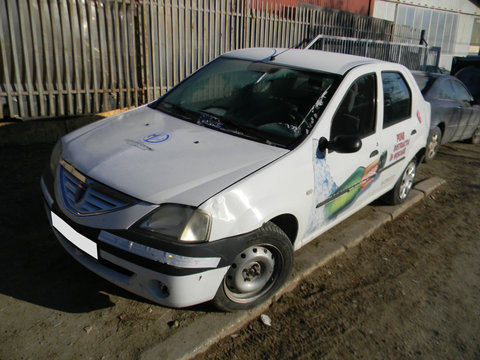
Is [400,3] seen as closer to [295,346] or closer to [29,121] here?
[29,121]

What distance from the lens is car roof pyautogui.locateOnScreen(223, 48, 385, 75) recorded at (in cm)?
354

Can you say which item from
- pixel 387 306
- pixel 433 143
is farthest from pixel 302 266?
pixel 433 143

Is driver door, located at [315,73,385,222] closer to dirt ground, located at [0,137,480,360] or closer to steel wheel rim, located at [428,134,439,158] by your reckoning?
dirt ground, located at [0,137,480,360]

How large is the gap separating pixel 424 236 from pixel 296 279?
188 cm

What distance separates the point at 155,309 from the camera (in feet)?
9.39

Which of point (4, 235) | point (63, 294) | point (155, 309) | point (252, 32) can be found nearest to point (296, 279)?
point (155, 309)

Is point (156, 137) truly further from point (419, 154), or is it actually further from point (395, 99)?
point (419, 154)

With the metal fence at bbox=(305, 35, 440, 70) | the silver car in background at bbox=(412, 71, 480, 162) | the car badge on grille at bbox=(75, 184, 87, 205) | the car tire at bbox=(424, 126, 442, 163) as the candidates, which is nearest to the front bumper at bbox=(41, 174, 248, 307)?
the car badge on grille at bbox=(75, 184, 87, 205)

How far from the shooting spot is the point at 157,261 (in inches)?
91.6

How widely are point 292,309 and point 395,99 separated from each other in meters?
2.38

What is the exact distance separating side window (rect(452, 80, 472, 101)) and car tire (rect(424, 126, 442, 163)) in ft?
3.22

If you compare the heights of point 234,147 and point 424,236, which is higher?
point 234,147

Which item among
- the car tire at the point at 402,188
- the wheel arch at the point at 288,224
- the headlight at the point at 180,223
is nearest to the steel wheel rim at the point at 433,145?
the car tire at the point at 402,188

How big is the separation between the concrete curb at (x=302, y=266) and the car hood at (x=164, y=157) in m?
0.90
